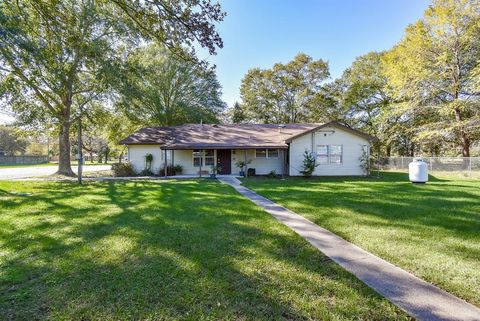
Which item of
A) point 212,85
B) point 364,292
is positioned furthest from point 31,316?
point 212,85

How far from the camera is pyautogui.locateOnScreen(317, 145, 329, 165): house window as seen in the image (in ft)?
59.3

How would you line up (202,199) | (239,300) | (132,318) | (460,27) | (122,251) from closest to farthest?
(132,318) < (239,300) < (122,251) < (202,199) < (460,27)

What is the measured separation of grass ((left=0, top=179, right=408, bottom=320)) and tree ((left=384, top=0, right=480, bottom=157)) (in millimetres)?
22492

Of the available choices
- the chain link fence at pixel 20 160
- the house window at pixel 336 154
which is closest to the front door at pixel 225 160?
the house window at pixel 336 154

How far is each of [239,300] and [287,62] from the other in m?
36.4

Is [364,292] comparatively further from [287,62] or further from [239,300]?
[287,62]

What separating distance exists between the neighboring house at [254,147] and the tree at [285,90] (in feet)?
44.4

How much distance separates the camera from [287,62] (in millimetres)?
35500

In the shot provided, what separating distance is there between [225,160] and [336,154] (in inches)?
314

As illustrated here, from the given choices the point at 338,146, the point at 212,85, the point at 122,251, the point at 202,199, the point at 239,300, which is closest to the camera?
the point at 239,300

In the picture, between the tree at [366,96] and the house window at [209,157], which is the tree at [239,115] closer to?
the tree at [366,96]

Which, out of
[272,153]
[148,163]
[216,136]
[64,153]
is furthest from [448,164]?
[64,153]

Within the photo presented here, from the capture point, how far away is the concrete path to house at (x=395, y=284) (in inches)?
104

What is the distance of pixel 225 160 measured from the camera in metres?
19.9
